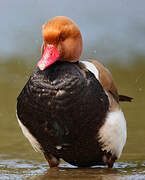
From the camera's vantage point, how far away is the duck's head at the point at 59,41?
4.49 meters

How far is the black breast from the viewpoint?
4488 mm

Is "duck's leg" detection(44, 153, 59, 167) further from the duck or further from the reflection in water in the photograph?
the duck

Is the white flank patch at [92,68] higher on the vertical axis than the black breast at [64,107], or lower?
higher

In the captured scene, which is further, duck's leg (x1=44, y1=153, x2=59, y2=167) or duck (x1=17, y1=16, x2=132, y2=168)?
duck's leg (x1=44, y1=153, x2=59, y2=167)

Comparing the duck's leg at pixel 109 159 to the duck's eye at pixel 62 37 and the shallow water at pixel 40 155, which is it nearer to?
the shallow water at pixel 40 155

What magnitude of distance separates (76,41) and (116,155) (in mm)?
1083

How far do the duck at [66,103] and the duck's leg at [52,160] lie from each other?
6.9 inches

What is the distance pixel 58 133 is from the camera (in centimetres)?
459

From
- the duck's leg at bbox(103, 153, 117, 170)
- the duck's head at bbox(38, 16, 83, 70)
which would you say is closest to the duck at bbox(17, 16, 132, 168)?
the duck's head at bbox(38, 16, 83, 70)

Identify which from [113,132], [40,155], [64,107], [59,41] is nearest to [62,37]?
[59,41]

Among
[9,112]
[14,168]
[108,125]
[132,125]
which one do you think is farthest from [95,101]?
[9,112]

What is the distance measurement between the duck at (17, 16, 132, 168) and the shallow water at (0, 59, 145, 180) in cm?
27

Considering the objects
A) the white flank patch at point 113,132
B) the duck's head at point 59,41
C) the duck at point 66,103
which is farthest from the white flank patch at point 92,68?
the white flank patch at point 113,132

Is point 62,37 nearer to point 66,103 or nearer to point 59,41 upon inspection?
point 59,41
